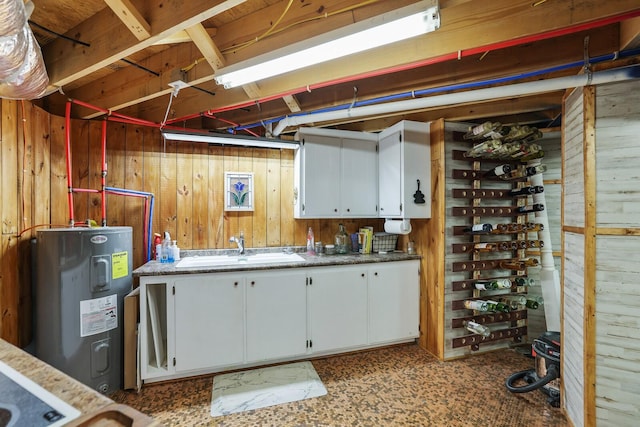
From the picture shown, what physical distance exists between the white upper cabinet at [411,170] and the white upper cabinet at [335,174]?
0.30 metres

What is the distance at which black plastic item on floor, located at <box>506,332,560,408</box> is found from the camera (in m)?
1.96

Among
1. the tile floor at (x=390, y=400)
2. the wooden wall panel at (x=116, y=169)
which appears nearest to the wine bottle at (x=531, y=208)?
the tile floor at (x=390, y=400)

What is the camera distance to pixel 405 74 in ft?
6.71

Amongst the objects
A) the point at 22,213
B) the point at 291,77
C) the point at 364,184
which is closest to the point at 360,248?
the point at 364,184

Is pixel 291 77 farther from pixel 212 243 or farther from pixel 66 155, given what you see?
pixel 66 155

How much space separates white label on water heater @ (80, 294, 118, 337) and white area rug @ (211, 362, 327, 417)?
0.93 m

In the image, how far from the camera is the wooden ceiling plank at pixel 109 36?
1254 millimetres

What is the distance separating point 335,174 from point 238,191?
104cm

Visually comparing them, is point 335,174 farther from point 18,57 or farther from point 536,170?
point 18,57

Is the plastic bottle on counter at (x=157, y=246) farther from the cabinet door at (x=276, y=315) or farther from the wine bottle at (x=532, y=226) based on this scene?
the wine bottle at (x=532, y=226)

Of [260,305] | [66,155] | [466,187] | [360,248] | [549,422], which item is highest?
[66,155]

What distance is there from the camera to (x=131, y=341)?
211 centimetres

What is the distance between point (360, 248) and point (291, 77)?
1.87 meters

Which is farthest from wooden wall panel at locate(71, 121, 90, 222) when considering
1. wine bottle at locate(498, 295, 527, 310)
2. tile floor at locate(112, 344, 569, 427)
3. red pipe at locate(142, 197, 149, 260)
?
wine bottle at locate(498, 295, 527, 310)
